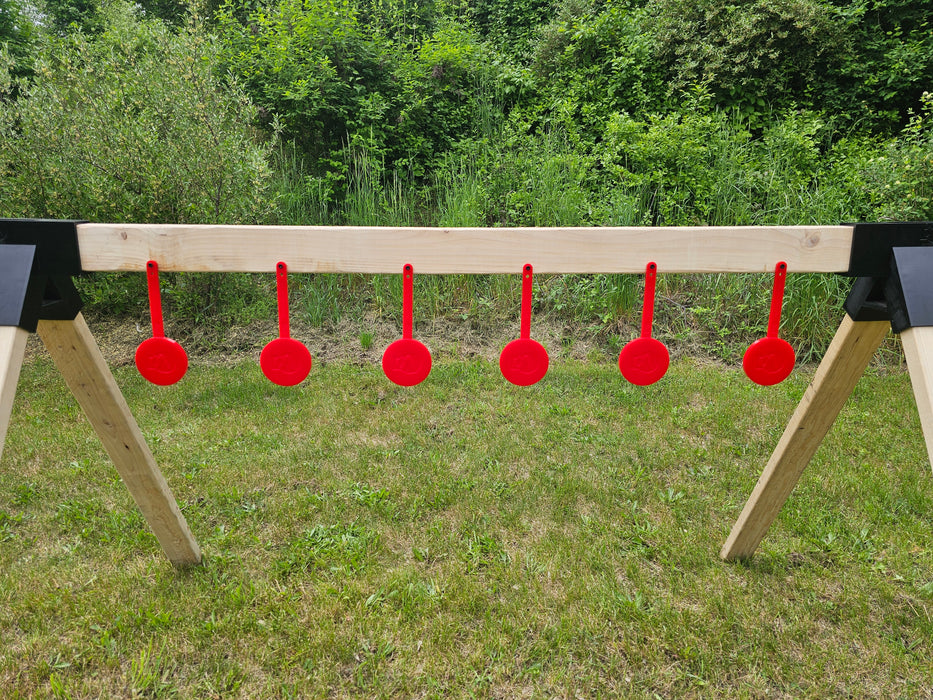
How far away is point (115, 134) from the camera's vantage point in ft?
14.6

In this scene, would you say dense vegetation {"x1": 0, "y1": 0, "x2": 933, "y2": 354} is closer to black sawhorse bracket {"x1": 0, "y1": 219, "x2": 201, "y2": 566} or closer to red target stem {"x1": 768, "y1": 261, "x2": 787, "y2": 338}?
black sawhorse bracket {"x1": 0, "y1": 219, "x2": 201, "y2": 566}

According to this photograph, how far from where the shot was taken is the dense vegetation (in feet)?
14.9

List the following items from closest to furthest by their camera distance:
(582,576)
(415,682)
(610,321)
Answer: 1. (415,682)
2. (582,576)
3. (610,321)

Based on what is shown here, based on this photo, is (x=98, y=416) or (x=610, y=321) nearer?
(x=98, y=416)

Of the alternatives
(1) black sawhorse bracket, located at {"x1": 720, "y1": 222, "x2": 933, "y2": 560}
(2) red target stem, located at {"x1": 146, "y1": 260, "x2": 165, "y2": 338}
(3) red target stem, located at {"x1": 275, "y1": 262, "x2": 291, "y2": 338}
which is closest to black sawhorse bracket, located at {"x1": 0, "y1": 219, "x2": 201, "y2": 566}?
(2) red target stem, located at {"x1": 146, "y1": 260, "x2": 165, "y2": 338}

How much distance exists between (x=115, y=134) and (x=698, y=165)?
466 cm

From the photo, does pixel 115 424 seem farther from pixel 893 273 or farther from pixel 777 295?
pixel 893 273

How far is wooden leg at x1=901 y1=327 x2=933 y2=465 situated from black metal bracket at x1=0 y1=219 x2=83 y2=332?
2007 millimetres

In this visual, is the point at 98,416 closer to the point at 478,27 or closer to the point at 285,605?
the point at 285,605

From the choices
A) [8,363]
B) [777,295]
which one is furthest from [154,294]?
[777,295]

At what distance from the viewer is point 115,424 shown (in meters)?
1.99

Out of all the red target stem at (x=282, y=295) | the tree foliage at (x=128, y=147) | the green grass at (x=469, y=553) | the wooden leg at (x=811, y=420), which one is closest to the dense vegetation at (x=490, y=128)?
the tree foliage at (x=128, y=147)

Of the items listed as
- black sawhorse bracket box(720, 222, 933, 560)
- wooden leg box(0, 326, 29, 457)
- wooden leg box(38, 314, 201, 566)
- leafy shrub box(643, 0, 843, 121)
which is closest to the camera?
wooden leg box(0, 326, 29, 457)

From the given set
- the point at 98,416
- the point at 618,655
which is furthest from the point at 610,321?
the point at 98,416
